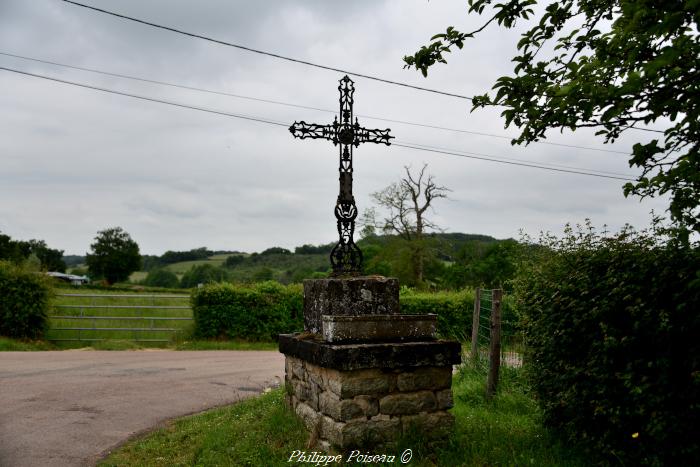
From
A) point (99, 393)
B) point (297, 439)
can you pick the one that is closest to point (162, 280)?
point (99, 393)

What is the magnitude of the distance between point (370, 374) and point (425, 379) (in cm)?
56

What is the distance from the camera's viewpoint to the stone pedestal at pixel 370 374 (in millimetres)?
4867

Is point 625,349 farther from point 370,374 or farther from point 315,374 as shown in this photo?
point 315,374

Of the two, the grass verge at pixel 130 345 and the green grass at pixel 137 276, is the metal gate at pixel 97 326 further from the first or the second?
the green grass at pixel 137 276

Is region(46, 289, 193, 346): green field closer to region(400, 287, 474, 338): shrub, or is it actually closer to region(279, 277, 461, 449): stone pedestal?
region(400, 287, 474, 338): shrub

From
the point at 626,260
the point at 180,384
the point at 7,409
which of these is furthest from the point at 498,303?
the point at 7,409

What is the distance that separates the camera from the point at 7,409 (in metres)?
7.96

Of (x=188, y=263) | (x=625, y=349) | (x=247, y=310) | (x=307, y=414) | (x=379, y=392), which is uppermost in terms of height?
(x=188, y=263)

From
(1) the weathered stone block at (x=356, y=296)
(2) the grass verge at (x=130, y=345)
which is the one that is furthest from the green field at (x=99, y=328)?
(1) the weathered stone block at (x=356, y=296)

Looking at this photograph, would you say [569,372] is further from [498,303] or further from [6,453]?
[6,453]

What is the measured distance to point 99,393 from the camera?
922 centimetres

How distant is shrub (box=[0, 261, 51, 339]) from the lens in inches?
604

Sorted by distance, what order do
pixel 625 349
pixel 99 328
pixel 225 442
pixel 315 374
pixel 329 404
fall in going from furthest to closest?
pixel 99 328 → pixel 225 442 → pixel 315 374 → pixel 329 404 → pixel 625 349

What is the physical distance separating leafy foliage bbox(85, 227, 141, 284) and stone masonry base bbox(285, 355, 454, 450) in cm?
6716
